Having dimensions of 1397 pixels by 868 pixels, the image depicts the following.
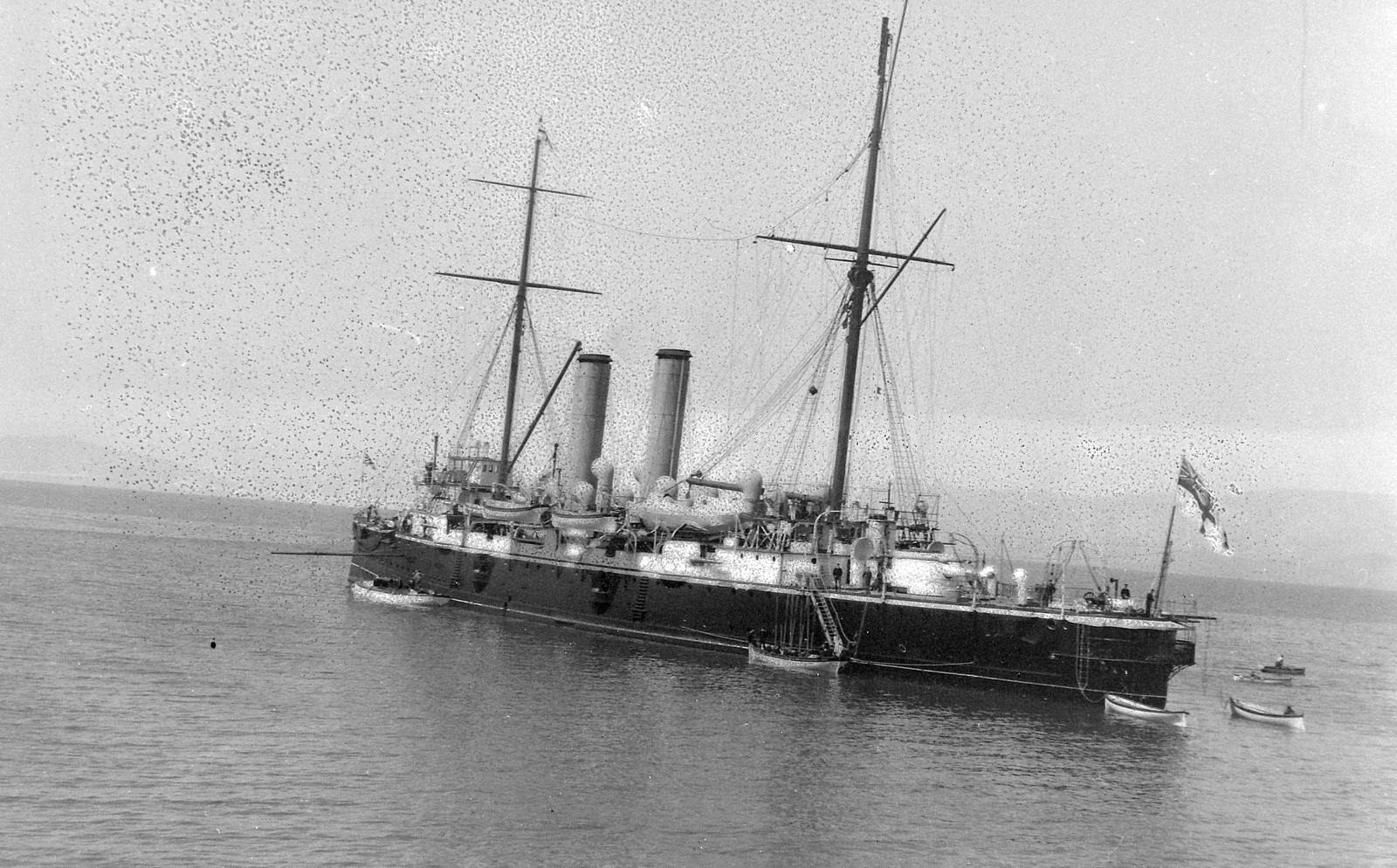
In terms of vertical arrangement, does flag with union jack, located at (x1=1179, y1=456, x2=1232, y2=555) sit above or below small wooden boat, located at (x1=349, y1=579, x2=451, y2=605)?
above

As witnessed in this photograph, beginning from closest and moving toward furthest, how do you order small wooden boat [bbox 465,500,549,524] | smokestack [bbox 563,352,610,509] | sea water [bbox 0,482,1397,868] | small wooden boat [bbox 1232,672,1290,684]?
sea water [bbox 0,482,1397,868] → small wooden boat [bbox 465,500,549,524] → smokestack [bbox 563,352,610,509] → small wooden boat [bbox 1232,672,1290,684]

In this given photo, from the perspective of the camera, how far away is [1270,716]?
1946 inches

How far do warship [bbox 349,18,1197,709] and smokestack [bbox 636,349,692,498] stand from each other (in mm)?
89

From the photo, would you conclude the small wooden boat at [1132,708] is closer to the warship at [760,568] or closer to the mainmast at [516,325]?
the warship at [760,568]

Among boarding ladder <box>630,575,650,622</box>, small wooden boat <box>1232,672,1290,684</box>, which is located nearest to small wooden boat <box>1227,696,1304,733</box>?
small wooden boat <box>1232,672,1290,684</box>

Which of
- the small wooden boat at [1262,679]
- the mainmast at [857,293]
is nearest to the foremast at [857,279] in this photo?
the mainmast at [857,293]

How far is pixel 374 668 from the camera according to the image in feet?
141

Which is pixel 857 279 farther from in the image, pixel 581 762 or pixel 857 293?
pixel 581 762

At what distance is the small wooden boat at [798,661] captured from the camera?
153 feet

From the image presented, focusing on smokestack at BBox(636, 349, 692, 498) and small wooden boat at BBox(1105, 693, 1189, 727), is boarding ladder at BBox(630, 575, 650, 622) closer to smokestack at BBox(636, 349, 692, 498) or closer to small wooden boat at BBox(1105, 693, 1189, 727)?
smokestack at BBox(636, 349, 692, 498)

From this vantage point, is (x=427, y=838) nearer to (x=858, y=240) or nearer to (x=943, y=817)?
(x=943, y=817)

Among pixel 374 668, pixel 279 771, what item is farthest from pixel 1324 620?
pixel 279 771

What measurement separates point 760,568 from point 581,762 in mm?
20287

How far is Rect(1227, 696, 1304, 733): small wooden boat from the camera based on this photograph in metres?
49.4
